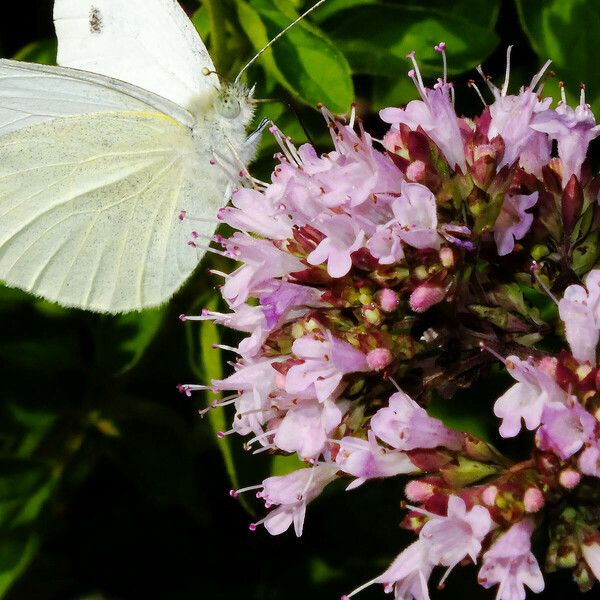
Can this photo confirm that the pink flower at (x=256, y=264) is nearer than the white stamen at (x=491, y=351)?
No

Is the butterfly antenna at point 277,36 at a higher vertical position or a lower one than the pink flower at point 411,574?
higher

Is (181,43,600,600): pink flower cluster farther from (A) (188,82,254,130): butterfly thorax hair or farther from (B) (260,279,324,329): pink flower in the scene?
(A) (188,82,254,130): butterfly thorax hair

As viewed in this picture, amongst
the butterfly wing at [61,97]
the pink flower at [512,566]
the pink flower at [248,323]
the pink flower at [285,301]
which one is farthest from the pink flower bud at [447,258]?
the butterfly wing at [61,97]

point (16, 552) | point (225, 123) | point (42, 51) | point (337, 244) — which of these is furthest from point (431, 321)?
point (42, 51)

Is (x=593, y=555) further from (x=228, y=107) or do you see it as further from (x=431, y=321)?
(x=228, y=107)

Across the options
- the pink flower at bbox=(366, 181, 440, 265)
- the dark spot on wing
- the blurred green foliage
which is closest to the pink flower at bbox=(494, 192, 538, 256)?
the pink flower at bbox=(366, 181, 440, 265)

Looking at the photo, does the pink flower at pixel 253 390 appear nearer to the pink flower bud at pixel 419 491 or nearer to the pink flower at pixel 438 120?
the pink flower bud at pixel 419 491
